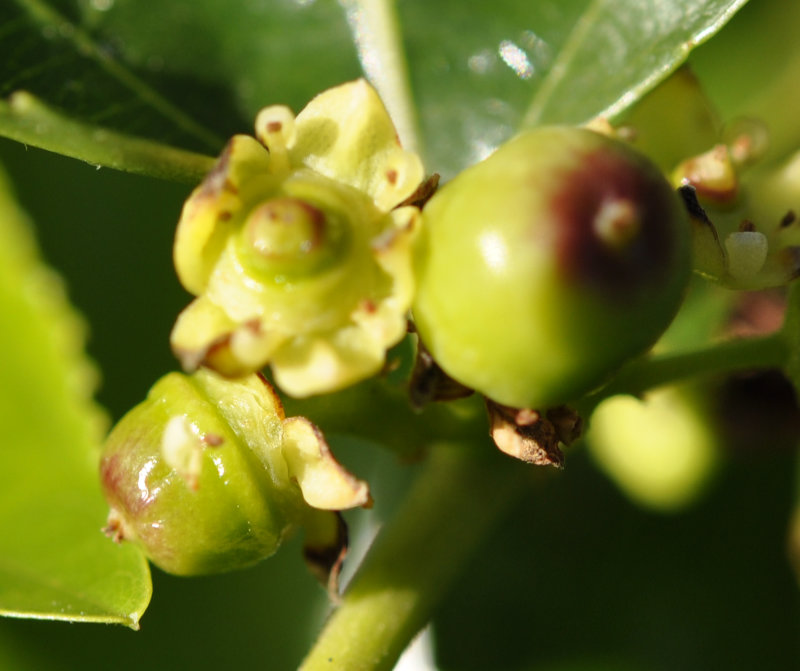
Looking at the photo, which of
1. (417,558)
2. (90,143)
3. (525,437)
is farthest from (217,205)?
(417,558)

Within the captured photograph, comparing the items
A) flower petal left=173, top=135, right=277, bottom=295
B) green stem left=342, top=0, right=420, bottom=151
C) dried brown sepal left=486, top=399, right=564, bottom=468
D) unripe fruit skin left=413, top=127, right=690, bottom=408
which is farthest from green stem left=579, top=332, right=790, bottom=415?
green stem left=342, top=0, right=420, bottom=151

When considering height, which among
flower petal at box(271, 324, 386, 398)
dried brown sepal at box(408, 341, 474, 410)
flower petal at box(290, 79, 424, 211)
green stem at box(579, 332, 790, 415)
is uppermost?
flower petal at box(290, 79, 424, 211)

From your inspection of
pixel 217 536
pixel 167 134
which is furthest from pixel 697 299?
pixel 217 536

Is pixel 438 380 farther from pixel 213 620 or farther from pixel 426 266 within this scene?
pixel 213 620

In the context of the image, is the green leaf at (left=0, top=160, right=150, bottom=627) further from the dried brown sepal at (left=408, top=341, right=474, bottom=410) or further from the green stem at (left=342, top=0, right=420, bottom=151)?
the green stem at (left=342, top=0, right=420, bottom=151)

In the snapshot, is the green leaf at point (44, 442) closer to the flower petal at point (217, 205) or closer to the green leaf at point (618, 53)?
the flower petal at point (217, 205)

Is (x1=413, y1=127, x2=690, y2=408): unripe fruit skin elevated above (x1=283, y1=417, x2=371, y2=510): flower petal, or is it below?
above

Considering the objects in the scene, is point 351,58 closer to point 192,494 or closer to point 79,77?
point 79,77
